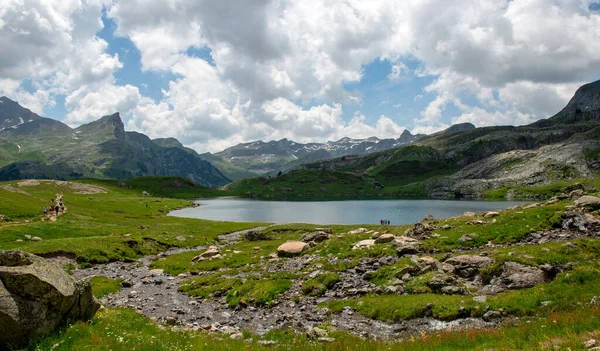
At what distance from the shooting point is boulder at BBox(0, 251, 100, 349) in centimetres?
1148

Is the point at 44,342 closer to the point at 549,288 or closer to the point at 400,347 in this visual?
the point at 400,347

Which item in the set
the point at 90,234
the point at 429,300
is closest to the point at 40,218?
the point at 90,234

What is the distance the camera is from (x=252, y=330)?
800 inches

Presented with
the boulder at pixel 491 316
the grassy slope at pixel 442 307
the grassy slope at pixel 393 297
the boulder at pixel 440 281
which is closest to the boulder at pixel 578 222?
the grassy slope at pixel 393 297

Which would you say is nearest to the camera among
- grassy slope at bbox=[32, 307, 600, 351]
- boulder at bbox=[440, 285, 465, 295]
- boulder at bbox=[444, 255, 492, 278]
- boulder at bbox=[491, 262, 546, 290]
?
grassy slope at bbox=[32, 307, 600, 351]

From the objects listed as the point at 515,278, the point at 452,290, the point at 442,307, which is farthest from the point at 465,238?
the point at 442,307

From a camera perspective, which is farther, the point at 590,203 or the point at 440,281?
the point at 590,203

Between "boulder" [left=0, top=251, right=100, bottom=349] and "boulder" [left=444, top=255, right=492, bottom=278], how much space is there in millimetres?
24209

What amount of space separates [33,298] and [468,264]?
26.4 meters

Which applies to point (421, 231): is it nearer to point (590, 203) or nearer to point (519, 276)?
point (519, 276)

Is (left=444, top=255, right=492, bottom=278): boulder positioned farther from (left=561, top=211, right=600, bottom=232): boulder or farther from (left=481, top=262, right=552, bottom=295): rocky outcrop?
(left=561, top=211, right=600, bottom=232): boulder

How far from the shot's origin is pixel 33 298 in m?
12.3

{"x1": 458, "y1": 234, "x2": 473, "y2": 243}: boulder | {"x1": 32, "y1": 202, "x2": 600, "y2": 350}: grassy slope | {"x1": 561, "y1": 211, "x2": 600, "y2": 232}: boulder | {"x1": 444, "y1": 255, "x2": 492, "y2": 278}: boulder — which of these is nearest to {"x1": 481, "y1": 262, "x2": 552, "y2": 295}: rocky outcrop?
{"x1": 32, "y1": 202, "x2": 600, "y2": 350}: grassy slope

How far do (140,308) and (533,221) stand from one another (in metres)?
38.9
